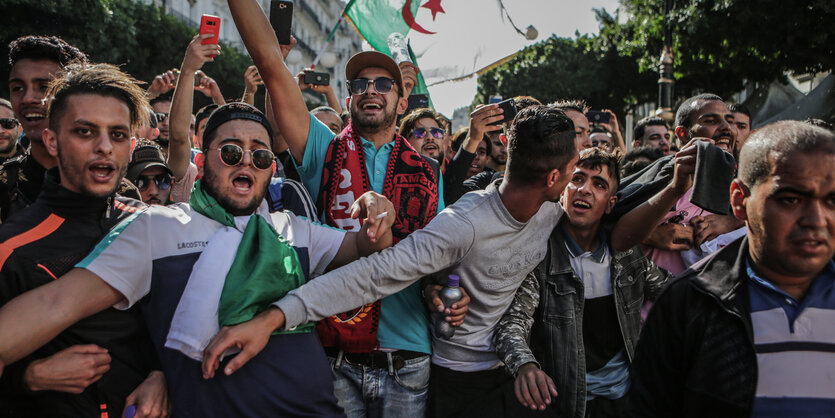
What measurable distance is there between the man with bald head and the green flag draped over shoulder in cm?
135

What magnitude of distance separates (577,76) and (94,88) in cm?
2663

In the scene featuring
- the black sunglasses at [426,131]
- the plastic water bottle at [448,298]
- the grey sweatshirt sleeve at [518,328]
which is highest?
the black sunglasses at [426,131]

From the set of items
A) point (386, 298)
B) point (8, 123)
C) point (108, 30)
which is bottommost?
point (386, 298)

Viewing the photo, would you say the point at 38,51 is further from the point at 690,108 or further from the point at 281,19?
the point at 690,108

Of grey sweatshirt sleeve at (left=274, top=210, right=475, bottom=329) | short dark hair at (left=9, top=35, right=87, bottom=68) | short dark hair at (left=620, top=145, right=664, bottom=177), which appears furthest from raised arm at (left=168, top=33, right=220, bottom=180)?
short dark hair at (left=620, top=145, right=664, bottom=177)

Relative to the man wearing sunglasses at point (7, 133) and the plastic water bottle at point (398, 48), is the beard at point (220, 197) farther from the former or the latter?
the plastic water bottle at point (398, 48)

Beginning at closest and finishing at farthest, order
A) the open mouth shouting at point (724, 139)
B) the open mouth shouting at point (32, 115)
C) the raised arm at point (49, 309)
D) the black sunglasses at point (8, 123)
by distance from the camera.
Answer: the raised arm at point (49, 309) → the open mouth shouting at point (32, 115) → the open mouth shouting at point (724, 139) → the black sunglasses at point (8, 123)

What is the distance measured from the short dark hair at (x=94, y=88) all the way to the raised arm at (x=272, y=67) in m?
0.56

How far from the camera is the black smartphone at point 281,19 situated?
3.20m

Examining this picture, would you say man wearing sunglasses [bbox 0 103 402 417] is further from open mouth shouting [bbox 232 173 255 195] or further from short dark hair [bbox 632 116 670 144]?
short dark hair [bbox 632 116 670 144]

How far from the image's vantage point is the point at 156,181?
3670 millimetres

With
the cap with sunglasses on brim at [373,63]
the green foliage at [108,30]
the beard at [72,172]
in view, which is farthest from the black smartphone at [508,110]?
the green foliage at [108,30]

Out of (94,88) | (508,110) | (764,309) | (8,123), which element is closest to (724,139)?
(508,110)

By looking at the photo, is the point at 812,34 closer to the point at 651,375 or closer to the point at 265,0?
the point at 651,375
